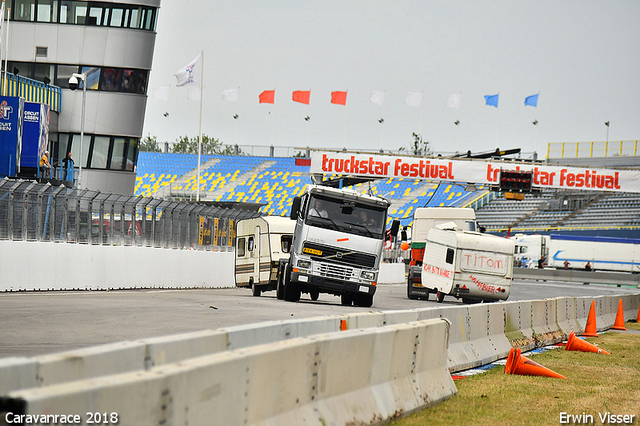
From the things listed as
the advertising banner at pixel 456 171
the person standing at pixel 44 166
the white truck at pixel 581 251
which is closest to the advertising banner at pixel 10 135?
the person standing at pixel 44 166

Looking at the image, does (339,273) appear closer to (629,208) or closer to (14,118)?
(14,118)

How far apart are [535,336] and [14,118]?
1040 inches

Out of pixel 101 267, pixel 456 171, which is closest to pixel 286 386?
pixel 101 267

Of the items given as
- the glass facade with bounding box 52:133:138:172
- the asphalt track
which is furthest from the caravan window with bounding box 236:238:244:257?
the glass facade with bounding box 52:133:138:172

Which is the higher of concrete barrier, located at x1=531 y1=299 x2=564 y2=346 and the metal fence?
the metal fence

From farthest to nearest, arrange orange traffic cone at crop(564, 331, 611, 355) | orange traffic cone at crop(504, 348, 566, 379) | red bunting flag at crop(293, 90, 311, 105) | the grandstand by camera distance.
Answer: red bunting flag at crop(293, 90, 311, 105) < the grandstand < orange traffic cone at crop(564, 331, 611, 355) < orange traffic cone at crop(504, 348, 566, 379)

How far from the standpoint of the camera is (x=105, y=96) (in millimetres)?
44125

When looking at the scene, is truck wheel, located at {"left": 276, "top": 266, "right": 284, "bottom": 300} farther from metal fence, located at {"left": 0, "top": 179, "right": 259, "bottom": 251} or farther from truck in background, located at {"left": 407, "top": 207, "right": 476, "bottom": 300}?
truck in background, located at {"left": 407, "top": 207, "right": 476, "bottom": 300}

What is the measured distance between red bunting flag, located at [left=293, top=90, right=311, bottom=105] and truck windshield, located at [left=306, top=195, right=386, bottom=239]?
5246 cm

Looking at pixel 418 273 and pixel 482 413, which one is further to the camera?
pixel 418 273

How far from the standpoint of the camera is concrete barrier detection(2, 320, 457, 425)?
385 cm

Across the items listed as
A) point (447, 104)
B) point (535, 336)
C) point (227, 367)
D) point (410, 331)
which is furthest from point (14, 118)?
point (447, 104)

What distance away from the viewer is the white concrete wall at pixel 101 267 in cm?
2066

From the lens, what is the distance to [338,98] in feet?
240
